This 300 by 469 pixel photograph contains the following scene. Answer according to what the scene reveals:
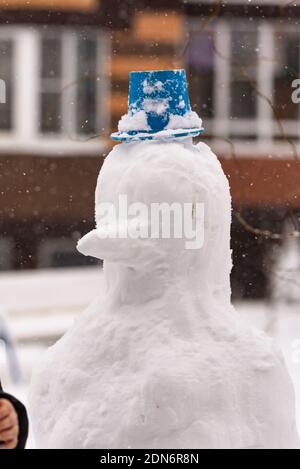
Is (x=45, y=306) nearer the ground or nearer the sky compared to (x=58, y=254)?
nearer the ground

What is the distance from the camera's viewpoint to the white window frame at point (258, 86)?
5.00ft

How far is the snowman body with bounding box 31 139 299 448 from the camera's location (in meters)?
0.84

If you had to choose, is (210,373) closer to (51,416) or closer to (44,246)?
(51,416)

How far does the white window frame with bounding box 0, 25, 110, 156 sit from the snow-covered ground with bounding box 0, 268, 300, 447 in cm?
36

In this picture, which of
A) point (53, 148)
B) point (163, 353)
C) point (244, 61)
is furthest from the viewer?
point (53, 148)

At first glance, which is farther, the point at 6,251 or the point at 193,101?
the point at 6,251

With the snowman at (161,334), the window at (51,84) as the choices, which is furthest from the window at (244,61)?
the snowman at (161,334)

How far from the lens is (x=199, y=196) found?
0.88m

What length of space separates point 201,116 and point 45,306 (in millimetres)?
1172

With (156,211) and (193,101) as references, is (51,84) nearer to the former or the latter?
(193,101)

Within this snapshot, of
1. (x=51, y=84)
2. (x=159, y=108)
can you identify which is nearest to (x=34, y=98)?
(x=51, y=84)

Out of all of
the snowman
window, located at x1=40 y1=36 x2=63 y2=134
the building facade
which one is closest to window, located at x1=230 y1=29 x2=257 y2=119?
the building facade

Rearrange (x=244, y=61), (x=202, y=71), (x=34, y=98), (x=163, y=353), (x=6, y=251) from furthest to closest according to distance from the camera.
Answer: (x=34, y=98), (x=202, y=71), (x=6, y=251), (x=244, y=61), (x=163, y=353)

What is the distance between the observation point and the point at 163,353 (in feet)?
2.80
